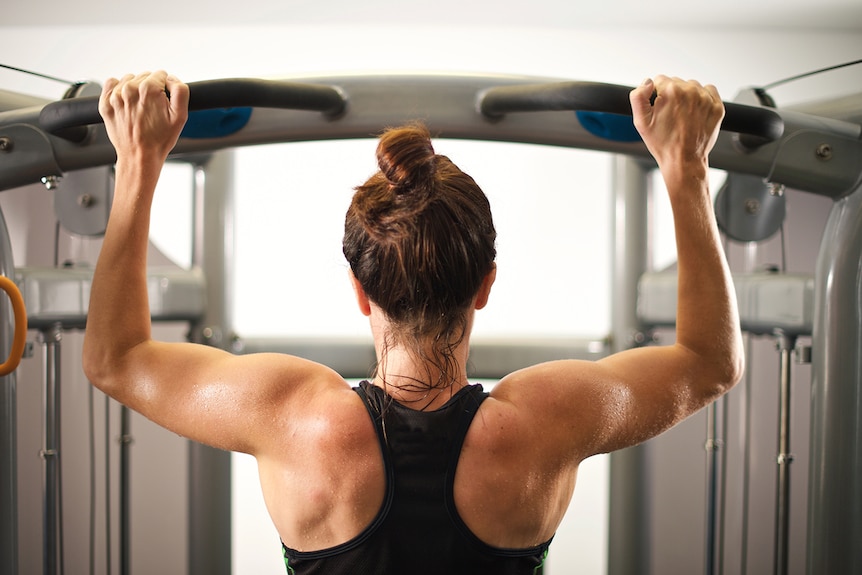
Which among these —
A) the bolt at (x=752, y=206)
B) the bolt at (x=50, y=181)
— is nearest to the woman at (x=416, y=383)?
the bolt at (x=50, y=181)

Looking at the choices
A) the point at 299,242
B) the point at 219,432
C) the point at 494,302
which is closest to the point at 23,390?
the point at 299,242

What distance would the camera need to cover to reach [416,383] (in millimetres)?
873

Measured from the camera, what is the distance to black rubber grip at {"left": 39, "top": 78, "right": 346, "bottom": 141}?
0.95 m

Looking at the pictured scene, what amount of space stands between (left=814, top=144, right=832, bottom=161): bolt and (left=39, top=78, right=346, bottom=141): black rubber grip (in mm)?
720

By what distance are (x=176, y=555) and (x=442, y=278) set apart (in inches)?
83.5

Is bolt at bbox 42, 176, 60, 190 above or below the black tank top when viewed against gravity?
above

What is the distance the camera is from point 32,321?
5.11 ft

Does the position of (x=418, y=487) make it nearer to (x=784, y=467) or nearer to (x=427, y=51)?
(x=784, y=467)

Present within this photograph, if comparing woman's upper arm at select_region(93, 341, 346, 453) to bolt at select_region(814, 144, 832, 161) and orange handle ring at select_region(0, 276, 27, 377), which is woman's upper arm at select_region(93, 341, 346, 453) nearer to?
orange handle ring at select_region(0, 276, 27, 377)

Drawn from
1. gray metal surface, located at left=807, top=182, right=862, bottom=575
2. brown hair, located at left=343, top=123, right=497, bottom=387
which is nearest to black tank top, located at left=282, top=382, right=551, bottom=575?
brown hair, located at left=343, top=123, right=497, bottom=387

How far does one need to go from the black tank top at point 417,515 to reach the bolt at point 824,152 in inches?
28.0

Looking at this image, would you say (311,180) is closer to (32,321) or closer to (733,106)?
(32,321)

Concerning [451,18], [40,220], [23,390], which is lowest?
[23,390]

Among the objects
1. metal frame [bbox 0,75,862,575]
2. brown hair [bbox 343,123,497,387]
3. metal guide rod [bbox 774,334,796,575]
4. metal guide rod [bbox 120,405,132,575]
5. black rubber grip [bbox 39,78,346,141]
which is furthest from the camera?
metal guide rod [bbox 120,405,132,575]
